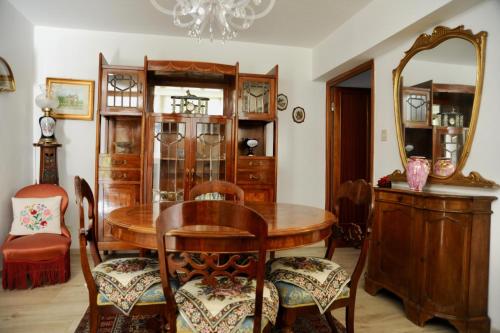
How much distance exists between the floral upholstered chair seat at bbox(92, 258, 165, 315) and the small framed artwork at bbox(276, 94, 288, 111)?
9.51 ft

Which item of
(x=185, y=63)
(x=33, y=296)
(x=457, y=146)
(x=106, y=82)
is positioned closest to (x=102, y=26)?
(x=106, y=82)

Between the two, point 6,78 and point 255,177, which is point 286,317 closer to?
point 255,177

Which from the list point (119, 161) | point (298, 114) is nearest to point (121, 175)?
point (119, 161)

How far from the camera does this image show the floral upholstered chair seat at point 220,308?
1.15 meters

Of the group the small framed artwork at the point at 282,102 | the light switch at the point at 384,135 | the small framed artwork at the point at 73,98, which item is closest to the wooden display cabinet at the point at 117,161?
the small framed artwork at the point at 73,98

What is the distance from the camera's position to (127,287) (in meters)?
1.43

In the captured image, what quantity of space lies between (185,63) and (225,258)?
231cm

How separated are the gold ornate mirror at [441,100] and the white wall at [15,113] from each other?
3639 mm

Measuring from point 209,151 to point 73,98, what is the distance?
1.68m

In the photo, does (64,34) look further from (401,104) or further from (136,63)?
(401,104)

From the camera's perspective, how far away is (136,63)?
3623 millimetres

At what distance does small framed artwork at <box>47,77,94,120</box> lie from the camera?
3467 millimetres

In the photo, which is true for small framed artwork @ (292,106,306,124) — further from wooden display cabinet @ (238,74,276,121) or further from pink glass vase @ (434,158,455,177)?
pink glass vase @ (434,158,455,177)

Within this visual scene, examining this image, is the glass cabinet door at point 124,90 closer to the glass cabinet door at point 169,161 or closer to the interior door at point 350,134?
the glass cabinet door at point 169,161
